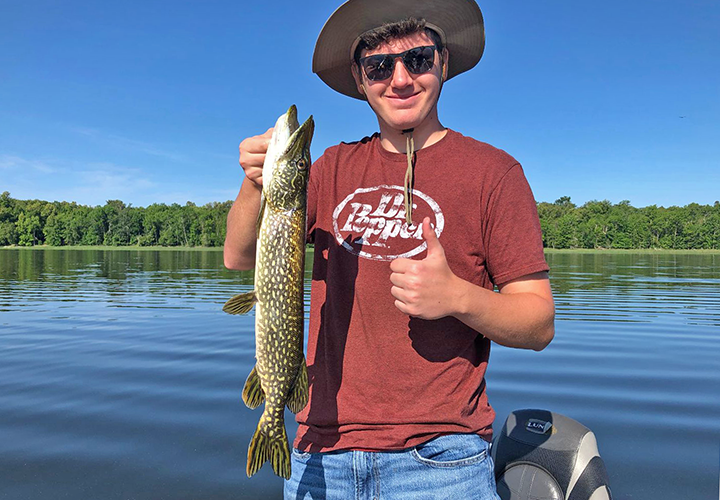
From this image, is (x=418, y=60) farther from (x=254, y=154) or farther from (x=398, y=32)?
(x=254, y=154)

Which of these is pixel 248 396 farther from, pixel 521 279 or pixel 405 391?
pixel 521 279

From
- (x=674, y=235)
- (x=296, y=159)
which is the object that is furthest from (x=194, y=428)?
(x=674, y=235)

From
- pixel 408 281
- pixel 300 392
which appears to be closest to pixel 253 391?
pixel 300 392

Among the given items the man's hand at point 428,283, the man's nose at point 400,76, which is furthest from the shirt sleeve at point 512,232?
the man's nose at point 400,76

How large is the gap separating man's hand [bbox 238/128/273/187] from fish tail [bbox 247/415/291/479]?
1.21m

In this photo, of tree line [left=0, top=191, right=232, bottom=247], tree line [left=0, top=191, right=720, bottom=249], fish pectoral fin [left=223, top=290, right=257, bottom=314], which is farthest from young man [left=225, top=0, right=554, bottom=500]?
tree line [left=0, top=191, right=232, bottom=247]

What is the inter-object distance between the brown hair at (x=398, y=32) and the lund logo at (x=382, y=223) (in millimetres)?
784

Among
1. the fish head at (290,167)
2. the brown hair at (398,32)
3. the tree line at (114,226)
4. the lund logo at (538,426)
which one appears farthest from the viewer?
the tree line at (114,226)

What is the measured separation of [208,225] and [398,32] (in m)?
137

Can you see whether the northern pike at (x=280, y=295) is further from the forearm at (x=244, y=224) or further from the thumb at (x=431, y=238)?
the thumb at (x=431, y=238)

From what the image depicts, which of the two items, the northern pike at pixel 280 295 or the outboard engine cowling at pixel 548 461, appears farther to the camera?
the outboard engine cowling at pixel 548 461

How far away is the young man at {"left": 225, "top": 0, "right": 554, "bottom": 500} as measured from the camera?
2398 millimetres

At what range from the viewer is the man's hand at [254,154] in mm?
2572

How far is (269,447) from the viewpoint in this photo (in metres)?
2.66
